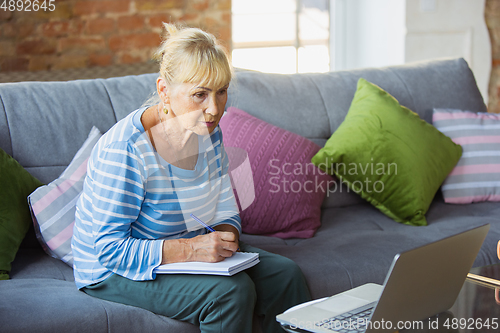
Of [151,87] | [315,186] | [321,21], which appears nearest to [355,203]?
[315,186]

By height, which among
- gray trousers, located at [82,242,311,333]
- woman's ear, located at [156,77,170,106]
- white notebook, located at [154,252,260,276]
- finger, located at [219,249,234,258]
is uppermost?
woman's ear, located at [156,77,170,106]

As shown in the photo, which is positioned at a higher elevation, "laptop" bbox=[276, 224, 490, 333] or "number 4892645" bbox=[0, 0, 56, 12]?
"number 4892645" bbox=[0, 0, 56, 12]

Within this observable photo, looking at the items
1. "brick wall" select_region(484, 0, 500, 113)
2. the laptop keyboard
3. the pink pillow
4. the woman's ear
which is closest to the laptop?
Answer: the laptop keyboard

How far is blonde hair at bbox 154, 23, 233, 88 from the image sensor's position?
1.23 m

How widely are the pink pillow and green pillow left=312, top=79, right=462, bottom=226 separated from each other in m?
0.08

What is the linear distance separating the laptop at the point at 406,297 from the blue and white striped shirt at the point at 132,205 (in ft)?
1.48

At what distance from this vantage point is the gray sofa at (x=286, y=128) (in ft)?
3.86

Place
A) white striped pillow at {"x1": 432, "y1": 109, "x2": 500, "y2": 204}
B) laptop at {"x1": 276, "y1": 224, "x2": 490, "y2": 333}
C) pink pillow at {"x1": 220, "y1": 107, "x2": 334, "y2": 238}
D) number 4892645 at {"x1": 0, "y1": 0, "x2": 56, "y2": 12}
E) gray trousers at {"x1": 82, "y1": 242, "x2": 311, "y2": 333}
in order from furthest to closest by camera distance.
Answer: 1. number 4892645 at {"x1": 0, "y1": 0, "x2": 56, "y2": 12}
2. white striped pillow at {"x1": 432, "y1": 109, "x2": 500, "y2": 204}
3. pink pillow at {"x1": 220, "y1": 107, "x2": 334, "y2": 238}
4. gray trousers at {"x1": 82, "y1": 242, "x2": 311, "y2": 333}
5. laptop at {"x1": 276, "y1": 224, "x2": 490, "y2": 333}

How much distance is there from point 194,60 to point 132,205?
1.26 feet

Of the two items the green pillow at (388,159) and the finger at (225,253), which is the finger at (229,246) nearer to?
the finger at (225,253)

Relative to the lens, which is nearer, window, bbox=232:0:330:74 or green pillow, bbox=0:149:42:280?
green pillow, bbox=0:149:42:280

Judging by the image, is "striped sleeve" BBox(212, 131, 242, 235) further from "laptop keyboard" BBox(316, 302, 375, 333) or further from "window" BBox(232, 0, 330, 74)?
"window" BBox(232, 0, 330, 74)

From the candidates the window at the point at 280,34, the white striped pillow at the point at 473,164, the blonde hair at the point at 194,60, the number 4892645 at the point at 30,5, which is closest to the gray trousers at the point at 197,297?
the blonde hair at the point at 194,60

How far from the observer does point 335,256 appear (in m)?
1.52
